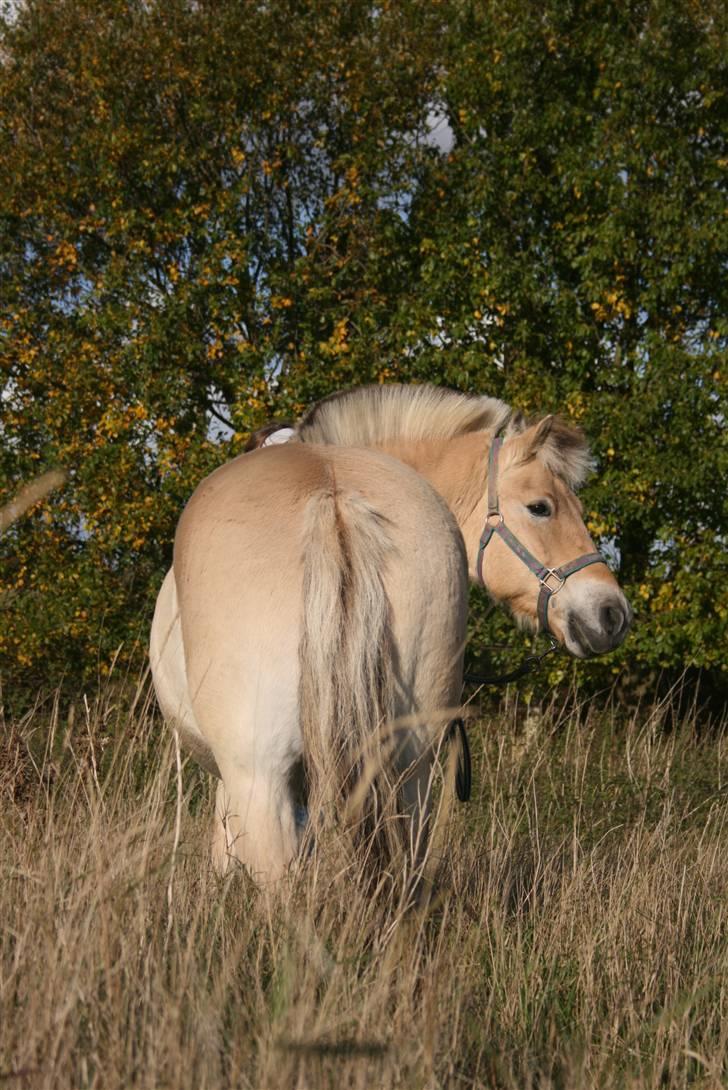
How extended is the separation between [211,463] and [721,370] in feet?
14.7

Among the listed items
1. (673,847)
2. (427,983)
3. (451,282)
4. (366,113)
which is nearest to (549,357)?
(451,282)

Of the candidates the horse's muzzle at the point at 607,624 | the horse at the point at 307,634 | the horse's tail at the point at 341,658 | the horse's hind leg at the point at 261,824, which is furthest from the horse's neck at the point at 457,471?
the horse's hind leg at the point at 261,824

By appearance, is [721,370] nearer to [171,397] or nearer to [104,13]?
[171,397]

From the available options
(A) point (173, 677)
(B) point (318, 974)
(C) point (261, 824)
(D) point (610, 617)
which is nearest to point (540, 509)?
(D) point (610, 617)

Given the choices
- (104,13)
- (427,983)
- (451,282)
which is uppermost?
(104,13)

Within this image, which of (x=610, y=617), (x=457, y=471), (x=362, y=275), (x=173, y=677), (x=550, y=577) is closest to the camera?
(x=173, y=677)

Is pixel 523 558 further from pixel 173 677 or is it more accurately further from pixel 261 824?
pixel 261 824

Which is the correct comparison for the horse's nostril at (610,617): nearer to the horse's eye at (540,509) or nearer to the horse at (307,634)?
the horse's eye at (540,509)

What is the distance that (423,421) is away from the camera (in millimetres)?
4000

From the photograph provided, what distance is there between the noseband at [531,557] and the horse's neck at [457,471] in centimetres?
4

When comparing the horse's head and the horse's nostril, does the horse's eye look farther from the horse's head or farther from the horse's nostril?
the horse's nostril

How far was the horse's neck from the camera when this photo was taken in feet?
13.1

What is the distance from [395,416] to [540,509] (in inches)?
26.5

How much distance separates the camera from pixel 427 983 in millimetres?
1916
